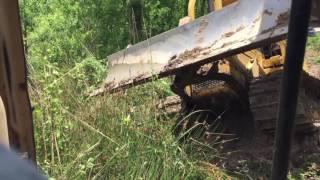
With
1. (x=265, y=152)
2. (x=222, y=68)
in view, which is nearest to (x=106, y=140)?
(x=265, y=152)

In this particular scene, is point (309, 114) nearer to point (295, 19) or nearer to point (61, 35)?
point (295, 19)

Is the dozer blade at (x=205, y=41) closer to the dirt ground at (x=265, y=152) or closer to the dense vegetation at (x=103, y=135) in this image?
the dense vegetation at (x=103, y=135)

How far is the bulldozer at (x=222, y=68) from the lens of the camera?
5.25 meters

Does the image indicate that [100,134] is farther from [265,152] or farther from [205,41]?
[265,152]

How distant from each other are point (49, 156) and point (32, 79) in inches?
31.2

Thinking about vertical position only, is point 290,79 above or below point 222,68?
above

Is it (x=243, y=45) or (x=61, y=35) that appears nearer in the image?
(x=243, y=45)

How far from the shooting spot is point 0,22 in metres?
3.05

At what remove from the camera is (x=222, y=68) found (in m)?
6.98

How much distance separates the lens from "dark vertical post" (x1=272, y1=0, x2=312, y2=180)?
2746mm

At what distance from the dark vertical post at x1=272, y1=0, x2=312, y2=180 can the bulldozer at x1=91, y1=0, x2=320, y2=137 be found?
5.86ft

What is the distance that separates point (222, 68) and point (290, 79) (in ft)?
13.5

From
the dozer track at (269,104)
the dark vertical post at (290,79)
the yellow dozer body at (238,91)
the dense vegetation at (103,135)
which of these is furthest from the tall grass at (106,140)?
the dark vertical post at (290,79)

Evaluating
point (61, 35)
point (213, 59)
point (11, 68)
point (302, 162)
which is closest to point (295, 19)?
point (11, 68)
